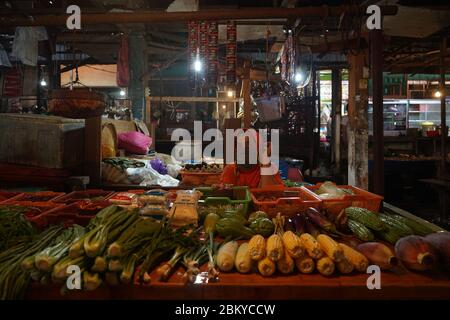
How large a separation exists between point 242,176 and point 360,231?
2.63 meters

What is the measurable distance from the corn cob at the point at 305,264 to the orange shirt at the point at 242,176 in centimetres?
294

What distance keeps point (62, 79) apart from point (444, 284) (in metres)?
17.8

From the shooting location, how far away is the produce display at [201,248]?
2.11 metres

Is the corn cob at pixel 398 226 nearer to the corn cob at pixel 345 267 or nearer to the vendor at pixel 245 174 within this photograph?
the corn cob at pixel 345 267

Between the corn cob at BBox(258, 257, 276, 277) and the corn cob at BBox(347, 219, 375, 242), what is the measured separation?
0.99 m

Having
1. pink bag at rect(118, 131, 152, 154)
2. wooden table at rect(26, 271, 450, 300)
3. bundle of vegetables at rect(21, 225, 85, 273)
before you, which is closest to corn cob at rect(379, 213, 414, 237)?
wooden table at rect(26, 271, 450, 300)

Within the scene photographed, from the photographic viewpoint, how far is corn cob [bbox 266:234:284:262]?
2.27 metres

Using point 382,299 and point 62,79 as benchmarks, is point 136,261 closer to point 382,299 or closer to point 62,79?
point 382,299

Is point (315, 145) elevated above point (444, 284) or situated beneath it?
elevated above

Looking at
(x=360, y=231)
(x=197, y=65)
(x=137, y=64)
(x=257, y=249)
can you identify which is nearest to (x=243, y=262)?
(x=257, y=249)

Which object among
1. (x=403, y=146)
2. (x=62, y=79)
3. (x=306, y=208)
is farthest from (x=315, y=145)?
(x=62, y=79)

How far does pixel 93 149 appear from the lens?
19.8 ft

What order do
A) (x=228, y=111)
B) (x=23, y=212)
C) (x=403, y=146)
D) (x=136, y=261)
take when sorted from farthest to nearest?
(x=403, y=146) < (x=228, y=111) < (x=23, y=212) < (x=136, y=261)

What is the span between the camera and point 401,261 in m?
2.34
